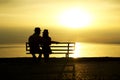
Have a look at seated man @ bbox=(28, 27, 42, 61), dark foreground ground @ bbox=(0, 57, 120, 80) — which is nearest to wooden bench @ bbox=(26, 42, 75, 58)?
seated man @ bbox=(28, 27, 42, 61)

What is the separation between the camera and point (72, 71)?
20.2m

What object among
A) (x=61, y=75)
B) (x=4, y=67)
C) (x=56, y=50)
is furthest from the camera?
(x=56, y=50)

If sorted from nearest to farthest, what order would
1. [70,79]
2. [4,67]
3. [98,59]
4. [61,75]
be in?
[70,79] < [61,75] < [4,67] < [98,59]

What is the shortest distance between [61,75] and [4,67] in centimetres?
417

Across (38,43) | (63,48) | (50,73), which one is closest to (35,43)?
(38,43)

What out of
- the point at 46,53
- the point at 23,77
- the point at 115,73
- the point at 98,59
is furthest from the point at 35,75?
the point at 98,59

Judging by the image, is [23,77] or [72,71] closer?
[23,77]

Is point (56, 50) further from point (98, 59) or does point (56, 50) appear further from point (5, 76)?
point (5, 76)

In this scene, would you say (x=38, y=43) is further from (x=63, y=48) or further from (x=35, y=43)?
(x=63, y=48)

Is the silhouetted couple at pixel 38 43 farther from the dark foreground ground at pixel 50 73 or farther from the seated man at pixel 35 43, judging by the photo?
the dark foreground ground at pixel 50 73

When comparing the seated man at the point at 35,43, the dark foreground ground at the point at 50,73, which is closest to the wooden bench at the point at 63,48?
the seated man at the point at 35,43

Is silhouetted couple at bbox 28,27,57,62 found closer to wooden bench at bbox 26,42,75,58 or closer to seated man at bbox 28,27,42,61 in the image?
seated man at bbox 28,27,42,61

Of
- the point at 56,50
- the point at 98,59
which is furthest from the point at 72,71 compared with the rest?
the point at 98,59

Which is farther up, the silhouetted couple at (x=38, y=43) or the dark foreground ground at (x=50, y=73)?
the silhouetted couple at (x=38, y=43)
